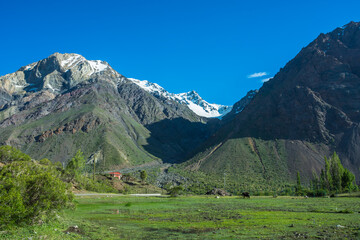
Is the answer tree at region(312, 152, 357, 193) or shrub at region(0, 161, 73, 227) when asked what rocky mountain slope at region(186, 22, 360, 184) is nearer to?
tree at region(312, 152, 357, 193)

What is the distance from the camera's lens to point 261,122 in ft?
631

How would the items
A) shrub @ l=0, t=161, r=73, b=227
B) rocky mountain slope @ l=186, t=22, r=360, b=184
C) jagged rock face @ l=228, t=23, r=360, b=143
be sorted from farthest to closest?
jagged rock face @ l=228, t=23, r=360, b=143
rocky mountain slope @ l=186, t=22, r=360, b=184
shrub @ l=0, t=161, r=73, b=227

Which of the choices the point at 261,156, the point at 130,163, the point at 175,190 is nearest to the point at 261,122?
the point at 261,156

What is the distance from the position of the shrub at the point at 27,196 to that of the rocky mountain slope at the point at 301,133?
4748 inches

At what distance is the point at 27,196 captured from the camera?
1995 cm

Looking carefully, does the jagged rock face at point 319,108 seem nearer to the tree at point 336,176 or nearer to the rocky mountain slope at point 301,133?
the rocky mountain slope at point 301,133

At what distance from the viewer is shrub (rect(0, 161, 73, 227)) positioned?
58.8ft

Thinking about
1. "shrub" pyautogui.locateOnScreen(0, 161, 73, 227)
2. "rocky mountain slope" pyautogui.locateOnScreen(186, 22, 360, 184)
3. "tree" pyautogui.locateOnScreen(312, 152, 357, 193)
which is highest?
"rocky mountain slope" pyautogui.locateOnScreen(186, 22, 360, 184)

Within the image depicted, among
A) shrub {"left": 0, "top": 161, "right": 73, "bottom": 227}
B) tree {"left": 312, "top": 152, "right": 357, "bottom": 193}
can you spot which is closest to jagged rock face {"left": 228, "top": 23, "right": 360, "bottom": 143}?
tree {"left": 312, "top": 152, "right": 357, "bottom": 193}

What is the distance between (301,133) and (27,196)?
173 metres

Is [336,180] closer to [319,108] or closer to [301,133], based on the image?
[301,133]

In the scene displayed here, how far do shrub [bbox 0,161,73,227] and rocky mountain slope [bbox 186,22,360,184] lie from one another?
396 ft

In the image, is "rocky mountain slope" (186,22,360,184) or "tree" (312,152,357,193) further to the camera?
"rocky mountain slope" (186,22,360,184)

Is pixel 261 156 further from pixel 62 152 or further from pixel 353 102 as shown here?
pixel 62 152
